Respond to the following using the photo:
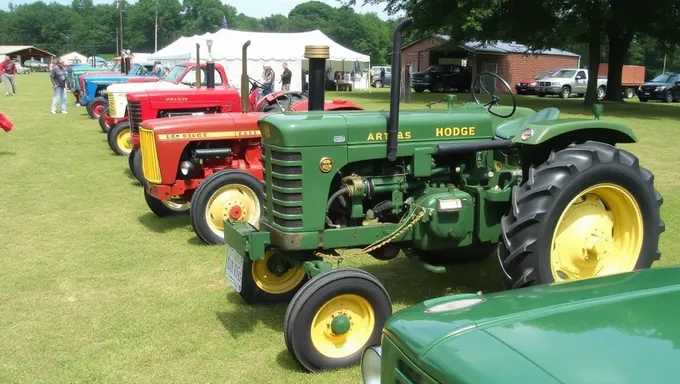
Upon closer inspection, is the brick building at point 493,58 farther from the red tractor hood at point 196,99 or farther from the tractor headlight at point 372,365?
the tractor headlight at point 372,365

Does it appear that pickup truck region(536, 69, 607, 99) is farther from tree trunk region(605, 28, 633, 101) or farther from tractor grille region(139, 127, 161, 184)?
tractor grille region(139, 127, 161, 184)

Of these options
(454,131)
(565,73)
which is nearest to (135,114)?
(454,131)

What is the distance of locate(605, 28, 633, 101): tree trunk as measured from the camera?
82.8 ft

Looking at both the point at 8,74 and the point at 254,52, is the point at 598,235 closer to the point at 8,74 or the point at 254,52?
the point at 254,52

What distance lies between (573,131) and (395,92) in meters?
1.46

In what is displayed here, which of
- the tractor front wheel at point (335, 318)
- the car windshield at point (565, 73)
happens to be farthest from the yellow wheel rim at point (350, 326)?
the car windshield at point (565, 73)

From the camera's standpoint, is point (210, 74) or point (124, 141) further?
point (124, 141)

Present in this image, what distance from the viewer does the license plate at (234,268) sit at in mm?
4406

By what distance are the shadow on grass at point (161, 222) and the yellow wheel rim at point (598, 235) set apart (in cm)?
451

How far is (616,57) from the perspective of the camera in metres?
25.8

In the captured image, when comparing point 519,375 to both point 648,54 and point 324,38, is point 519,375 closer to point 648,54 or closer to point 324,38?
point 324,38

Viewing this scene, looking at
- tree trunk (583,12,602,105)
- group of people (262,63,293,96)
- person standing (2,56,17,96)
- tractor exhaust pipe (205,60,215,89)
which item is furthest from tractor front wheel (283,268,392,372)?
person standing (2,56,17,96)

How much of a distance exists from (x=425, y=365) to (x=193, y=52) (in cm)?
2738

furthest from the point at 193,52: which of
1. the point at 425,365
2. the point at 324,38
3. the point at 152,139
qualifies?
the point at 425,365
